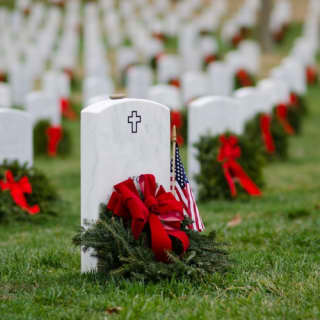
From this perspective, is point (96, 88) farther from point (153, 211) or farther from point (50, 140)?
point (153, 211)

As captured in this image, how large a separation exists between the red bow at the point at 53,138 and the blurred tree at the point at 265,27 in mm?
12377

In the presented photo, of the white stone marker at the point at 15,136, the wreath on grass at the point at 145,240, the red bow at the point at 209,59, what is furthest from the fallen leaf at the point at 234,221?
the red bow at the point at 209,59

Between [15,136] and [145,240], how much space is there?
11.0 feet

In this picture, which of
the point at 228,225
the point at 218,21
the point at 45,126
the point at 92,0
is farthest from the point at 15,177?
the point at 92,0

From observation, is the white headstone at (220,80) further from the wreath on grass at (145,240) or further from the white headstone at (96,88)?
the wreath on grass at (145,240)

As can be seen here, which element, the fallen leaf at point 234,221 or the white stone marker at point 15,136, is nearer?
the fallen leaf at point 234,221

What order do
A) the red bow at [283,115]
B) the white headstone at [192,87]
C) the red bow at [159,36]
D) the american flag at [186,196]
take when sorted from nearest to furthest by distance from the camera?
the american flag at [186,196], the red bow at [283,115], the white headstone at [192,87], the red bow at [159,36]

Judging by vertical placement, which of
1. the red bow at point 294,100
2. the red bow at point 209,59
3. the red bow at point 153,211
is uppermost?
the red bow at point 209,59

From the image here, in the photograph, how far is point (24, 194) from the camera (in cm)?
730

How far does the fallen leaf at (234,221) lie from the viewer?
657 centimetres

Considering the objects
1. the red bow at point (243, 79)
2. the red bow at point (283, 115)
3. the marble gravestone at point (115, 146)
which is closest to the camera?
the marble gravestone at point (115, 146)

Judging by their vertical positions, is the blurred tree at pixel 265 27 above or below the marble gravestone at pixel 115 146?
above

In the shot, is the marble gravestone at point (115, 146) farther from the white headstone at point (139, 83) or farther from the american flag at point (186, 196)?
Answer: the white headstone at point (139, 83)

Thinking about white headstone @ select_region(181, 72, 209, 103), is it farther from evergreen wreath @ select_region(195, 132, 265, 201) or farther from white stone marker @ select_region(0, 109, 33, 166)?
white stone marker @ select_region(0, 109, 33, 166)
